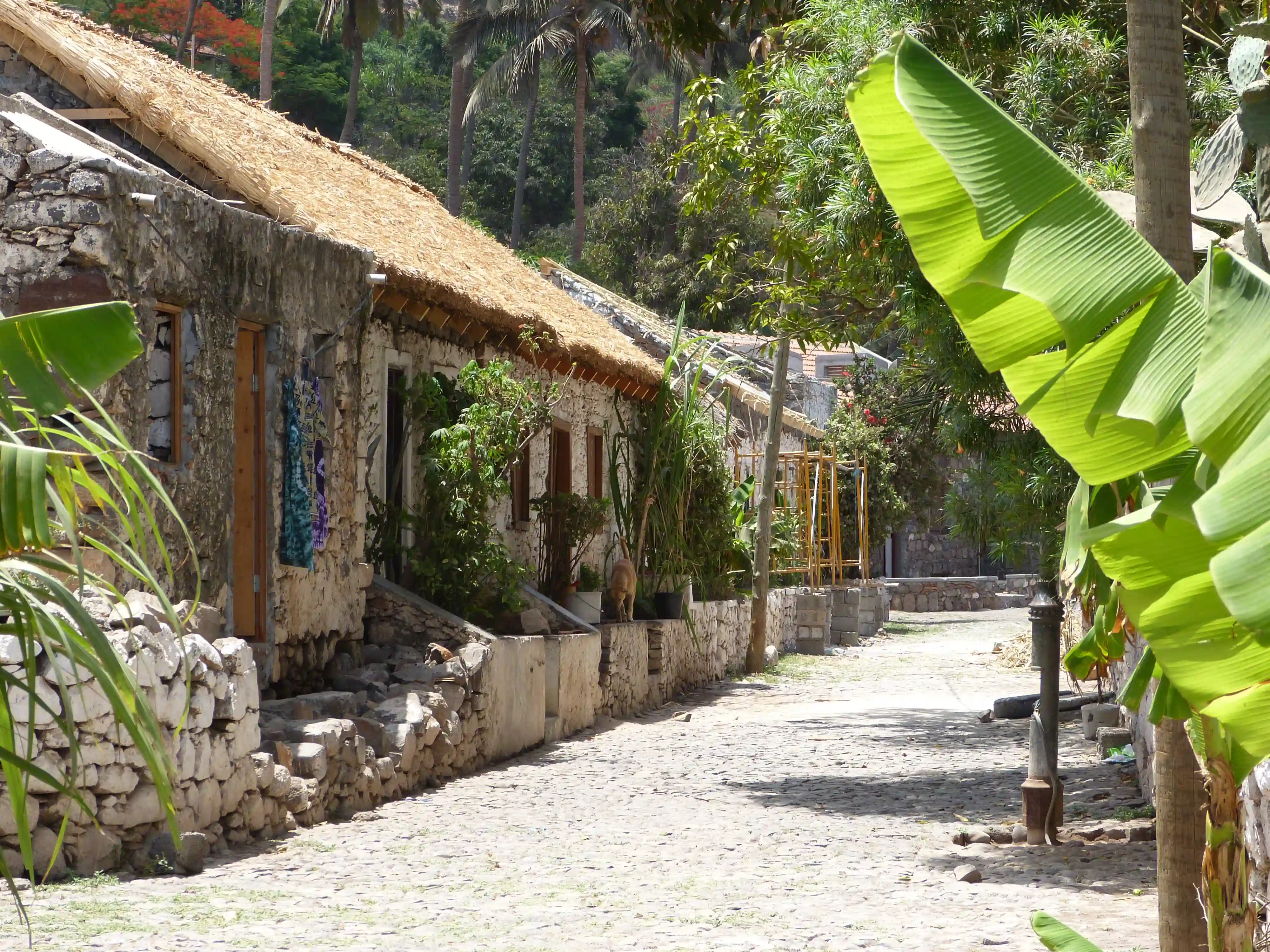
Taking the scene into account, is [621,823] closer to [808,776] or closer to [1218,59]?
[808,776]

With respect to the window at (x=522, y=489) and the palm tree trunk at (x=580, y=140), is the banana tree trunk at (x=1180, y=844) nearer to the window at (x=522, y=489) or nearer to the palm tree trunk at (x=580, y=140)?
the window at (x=522, y=489)

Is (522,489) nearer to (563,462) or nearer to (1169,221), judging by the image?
(563,462)

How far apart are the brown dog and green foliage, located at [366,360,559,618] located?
2.65m

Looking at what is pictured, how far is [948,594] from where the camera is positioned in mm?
31484

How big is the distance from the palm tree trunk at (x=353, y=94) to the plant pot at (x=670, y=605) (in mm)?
21784

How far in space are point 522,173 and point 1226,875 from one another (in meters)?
38.1

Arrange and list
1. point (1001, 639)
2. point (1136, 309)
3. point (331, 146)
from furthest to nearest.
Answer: point (1001, 639)
point (331, 146)
point (1136, 309)

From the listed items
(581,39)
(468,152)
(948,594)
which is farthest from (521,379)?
(468,152)

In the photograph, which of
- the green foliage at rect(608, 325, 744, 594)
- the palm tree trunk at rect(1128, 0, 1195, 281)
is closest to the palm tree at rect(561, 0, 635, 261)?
the green foliage at rect(608, 325, 744, 594)

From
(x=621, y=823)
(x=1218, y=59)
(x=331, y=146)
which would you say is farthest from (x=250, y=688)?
(x=331, y=146)

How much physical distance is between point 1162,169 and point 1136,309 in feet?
5.36

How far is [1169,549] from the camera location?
232cm

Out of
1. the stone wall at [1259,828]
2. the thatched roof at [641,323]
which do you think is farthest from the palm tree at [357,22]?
the stone wall at [1259,828]

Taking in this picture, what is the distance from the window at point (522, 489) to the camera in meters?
13.6
